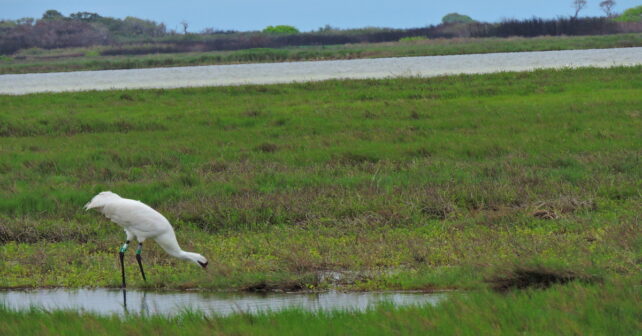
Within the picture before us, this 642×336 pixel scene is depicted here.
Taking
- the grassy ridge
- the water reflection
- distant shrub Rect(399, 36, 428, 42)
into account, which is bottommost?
the water reflection

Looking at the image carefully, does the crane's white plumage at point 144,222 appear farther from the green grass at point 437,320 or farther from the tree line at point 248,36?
the tree line at point 248,36

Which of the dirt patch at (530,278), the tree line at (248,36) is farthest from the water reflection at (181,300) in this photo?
the tree line at (248,36)

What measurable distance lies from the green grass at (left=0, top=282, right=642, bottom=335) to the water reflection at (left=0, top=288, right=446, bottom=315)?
80cm

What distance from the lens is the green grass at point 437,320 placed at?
6.18 m

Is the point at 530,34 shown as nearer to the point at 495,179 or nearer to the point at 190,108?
the point at 190,108

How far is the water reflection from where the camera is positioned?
26.7 feet

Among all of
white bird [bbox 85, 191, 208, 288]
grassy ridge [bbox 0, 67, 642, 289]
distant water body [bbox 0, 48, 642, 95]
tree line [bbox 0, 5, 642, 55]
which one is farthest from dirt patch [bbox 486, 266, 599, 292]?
tree line [bbox 0, 5, 642, 55]

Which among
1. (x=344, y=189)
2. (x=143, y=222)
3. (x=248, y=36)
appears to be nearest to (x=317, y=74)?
(x=344, y=189)

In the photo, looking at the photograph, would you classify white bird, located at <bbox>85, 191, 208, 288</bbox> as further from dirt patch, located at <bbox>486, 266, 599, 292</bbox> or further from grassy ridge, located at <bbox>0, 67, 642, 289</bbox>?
dirt patch, located at <bbox>486, 266, 599, 292</bbox>

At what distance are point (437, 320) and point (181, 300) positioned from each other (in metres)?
3.24

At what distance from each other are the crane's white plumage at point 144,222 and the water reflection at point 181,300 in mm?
440

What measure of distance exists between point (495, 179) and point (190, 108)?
534 inches

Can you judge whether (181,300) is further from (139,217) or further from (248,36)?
(248,36)

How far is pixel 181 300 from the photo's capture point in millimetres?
8734
